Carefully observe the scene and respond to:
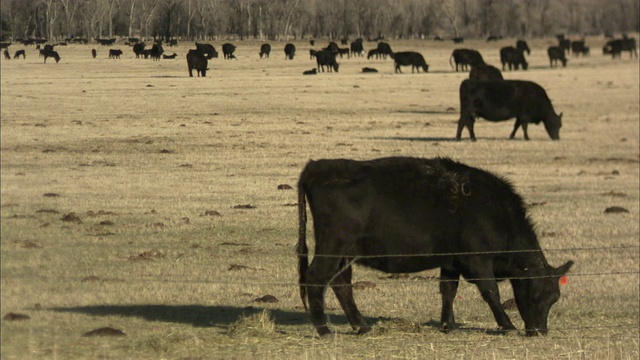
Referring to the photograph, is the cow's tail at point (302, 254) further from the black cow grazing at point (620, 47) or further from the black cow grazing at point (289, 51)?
the black cow grazing at point (620, 47)

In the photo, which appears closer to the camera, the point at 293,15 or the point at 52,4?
the point at 52,4

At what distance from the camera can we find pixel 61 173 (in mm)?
18156

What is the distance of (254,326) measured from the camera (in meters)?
9.92

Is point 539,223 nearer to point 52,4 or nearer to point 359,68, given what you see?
point 52,4

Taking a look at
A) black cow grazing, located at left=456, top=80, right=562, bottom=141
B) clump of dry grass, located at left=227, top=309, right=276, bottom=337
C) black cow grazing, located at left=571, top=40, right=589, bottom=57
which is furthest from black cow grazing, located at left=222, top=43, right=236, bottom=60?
black cow grazing, located at left=571, top=40, right=589, bottom=57

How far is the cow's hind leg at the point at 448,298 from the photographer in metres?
10.2

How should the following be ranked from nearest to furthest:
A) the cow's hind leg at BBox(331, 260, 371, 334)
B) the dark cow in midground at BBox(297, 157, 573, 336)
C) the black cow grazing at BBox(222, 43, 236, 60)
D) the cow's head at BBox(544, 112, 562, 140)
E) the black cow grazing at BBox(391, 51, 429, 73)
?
Result: the dark cow in midground at BBox(297, 157, 573, 336), the cow's hind leg at BBox(331, 260, 371, 334), the black cow grazing at BBox(222, 43, 236, 60), the cow's head at BBox(544, 112, 562, 140), the black cow grazing at BBox(391, 51, 429, 73)

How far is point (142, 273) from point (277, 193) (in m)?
6.58

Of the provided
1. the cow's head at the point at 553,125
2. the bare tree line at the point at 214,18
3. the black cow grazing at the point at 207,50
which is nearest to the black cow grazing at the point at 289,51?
the bare tree line at the point at 214,18

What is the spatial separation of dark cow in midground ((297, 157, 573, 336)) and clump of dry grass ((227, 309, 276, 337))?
1.44 feet

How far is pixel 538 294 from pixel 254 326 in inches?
101

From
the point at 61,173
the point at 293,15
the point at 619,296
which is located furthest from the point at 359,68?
the point at 619,296

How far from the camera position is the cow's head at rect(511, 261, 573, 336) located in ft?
33.0

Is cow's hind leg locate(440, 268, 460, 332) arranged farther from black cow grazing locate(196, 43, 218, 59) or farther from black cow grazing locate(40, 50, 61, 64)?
black cow grazing locate(40, 50, 61, 64)
